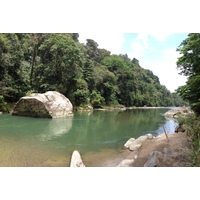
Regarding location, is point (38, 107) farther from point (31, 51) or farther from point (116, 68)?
point (116, 68)

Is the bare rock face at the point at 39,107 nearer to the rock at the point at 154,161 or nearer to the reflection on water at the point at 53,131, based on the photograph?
the reflection on water at the point at 53,131

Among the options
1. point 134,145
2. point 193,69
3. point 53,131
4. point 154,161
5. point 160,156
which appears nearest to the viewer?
point 154,161

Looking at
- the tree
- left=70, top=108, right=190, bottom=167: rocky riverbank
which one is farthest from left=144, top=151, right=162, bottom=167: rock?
the tree

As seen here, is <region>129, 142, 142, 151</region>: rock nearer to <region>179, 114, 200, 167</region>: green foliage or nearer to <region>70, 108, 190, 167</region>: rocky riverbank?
<region>70, 108, 190, 167</region>: rocky riverbank

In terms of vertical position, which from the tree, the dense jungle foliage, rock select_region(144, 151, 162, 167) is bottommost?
rock select_region(144, 151, 162, 167)

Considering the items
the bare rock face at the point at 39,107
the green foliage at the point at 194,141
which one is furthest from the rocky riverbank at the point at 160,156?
the bare rock face at the point at 39,107

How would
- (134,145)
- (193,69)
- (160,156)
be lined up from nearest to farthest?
(160,156), (193,69), (134,145)

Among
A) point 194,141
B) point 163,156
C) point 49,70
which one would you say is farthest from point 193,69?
point 49,70

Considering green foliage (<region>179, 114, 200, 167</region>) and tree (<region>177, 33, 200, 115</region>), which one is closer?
green foliage (<region>179, 114, 200, 167</region>)

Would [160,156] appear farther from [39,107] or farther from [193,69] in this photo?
[39,107]

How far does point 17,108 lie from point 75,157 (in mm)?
10259

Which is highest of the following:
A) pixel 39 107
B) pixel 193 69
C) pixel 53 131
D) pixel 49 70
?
pixel 49 70

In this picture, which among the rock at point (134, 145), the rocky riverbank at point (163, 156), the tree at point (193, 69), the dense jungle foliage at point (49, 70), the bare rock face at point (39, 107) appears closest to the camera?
the rocky riverbank at point (163, 156)

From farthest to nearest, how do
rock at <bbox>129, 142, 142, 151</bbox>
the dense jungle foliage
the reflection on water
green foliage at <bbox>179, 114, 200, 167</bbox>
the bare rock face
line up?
1. the dense jungle foliage
2. the bare rock face
3. the reflection on water
4. rock at <bbox>129, 142, 142, 151</bbox>
5. green foliage at <bbox>179, 114, 200, 167</bbox>
